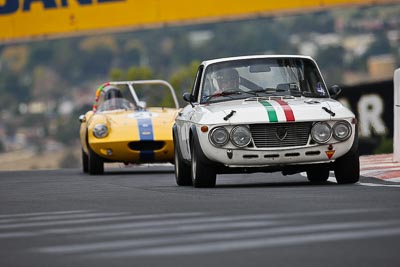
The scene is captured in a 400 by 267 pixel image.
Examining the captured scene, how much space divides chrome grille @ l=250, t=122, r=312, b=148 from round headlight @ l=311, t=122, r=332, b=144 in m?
0.06

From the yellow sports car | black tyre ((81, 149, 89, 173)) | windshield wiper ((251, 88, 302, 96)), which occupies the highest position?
windshield wiper ((251, 88, 302, 96))

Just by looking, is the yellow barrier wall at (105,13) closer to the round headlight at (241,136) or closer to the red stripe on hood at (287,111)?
the red stripe on hood at (287,111)

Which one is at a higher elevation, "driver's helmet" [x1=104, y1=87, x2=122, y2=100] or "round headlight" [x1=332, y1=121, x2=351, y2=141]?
"round headlight" [x1=332, y1=121, x2=351, y2=141]

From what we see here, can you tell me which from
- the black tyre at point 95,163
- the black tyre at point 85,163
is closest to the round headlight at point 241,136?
the black tyre at point 95,163

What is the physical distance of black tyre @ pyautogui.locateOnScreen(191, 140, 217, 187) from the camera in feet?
45.1

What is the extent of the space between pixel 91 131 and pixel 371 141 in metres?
12.0

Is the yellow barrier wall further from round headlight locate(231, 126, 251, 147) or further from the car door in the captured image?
round headlight locate(231, 126, 251, 147)

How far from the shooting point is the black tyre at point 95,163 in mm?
20094

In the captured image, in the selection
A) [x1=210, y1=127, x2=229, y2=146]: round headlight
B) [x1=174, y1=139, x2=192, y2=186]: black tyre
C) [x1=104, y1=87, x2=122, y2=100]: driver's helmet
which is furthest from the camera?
[x1=104, y1=87, x2=122, y2=100]: driver's helmet

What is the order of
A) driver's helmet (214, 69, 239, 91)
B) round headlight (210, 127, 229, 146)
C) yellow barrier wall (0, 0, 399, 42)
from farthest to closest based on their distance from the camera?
yellow barrier wall (0, 0, 399, 42) < driver's helmet (214, 69, 239, 91) < round headlight (210, 127, 229, 146)

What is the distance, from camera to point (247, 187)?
45.3 ft

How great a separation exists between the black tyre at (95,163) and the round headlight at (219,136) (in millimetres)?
6662

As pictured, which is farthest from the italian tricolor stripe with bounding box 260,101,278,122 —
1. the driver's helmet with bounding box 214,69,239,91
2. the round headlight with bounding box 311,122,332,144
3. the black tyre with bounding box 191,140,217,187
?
the driver's helmet with bounding box 214,69,239,91

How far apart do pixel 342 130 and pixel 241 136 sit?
95 cm
